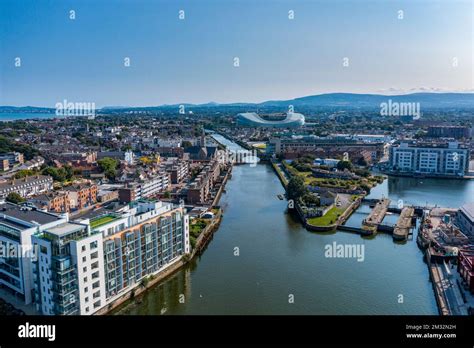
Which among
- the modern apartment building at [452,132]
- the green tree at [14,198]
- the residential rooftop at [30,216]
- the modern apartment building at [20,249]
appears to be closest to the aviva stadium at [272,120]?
the modern apartment building at [452,132]

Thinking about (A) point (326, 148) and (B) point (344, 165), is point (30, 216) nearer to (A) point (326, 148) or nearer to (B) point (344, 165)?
(B) point (344, 165)

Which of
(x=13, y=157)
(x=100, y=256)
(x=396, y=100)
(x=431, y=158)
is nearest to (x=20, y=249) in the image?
(x=100, y=256)

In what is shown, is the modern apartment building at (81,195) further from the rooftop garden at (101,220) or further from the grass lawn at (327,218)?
the grass lawn at (327,218)

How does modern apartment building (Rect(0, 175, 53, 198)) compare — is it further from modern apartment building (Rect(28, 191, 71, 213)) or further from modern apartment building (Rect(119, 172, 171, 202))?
modern apartment building (Rect(119, 172, 171, 202))

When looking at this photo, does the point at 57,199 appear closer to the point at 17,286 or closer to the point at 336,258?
the point at 17,286
